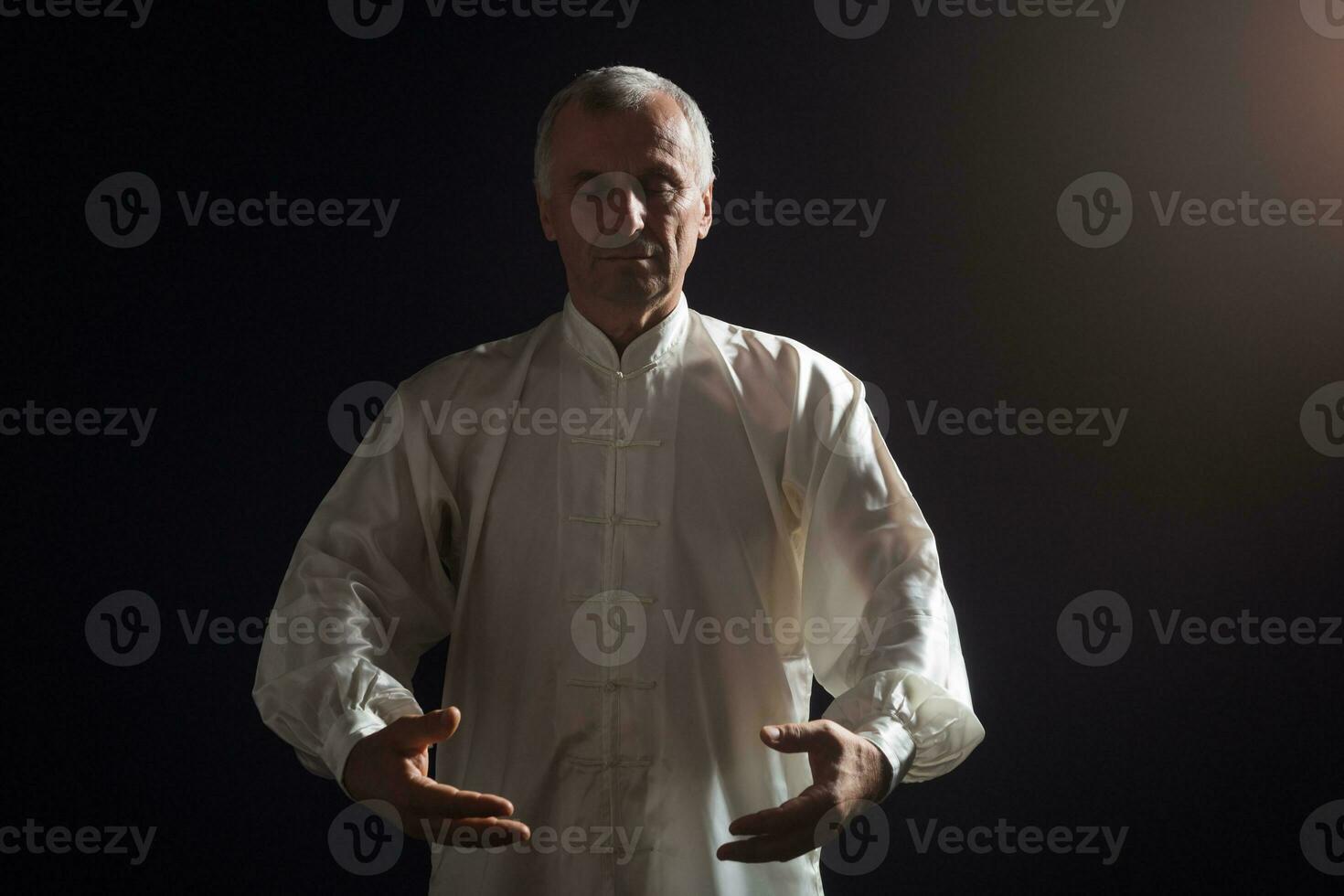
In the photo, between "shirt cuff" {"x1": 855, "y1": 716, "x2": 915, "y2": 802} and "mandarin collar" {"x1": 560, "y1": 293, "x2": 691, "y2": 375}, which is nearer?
"shirt cuff" {"x1": 855, "y1": 716, "x2": 915, "y2": 802}

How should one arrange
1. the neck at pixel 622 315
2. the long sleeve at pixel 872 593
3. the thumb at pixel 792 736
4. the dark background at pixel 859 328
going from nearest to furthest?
the thumb at pixel 792 736
the long sleeve at pixel 872 593
the neck at pixel 622 315
the dark background at pixel 859 328

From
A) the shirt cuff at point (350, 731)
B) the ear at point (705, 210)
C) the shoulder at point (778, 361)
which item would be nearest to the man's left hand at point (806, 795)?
the shirt cuff at point (350, 731)

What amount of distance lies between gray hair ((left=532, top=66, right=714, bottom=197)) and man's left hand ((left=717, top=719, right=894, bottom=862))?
2.44ft

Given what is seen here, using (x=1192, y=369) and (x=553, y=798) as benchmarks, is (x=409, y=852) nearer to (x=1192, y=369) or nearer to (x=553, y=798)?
(x=553, y=798)

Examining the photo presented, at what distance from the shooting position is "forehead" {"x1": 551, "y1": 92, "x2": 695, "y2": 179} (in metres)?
1.61

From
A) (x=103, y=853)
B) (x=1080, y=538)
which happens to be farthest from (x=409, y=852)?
(x=1080, y=538)

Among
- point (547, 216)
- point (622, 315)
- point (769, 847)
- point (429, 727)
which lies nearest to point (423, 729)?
point (429, 727)

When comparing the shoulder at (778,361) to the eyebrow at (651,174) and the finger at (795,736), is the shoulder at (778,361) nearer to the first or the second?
the eyebrow at (651,174)

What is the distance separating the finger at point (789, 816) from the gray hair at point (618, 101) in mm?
801

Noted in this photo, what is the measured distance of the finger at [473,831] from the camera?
131 cm

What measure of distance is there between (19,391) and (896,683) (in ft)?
5.08

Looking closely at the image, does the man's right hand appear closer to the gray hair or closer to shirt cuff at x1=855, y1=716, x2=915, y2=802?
shirt cuff at x1=855, y1=716, x2=915, y2=802

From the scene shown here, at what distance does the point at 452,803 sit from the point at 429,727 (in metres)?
0.08

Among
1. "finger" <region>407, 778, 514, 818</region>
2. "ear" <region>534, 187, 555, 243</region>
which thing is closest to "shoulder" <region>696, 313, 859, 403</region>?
"ear" <region>534, 187, 555, 243</region>
